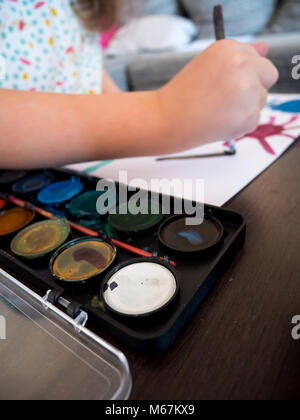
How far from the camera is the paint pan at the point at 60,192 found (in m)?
0.51

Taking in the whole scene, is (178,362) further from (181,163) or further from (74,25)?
(74,25)

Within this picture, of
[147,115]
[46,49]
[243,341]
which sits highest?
[46,49]

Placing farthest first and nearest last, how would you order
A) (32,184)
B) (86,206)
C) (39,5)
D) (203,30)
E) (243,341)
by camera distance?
(203,30)
(39,5)
(32,184)
(86,206)
(243,341)

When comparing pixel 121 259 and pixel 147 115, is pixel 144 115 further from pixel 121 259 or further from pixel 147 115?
pixel 121 259

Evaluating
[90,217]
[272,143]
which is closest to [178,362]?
[90,217]

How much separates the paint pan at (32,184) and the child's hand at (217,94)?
0.27m

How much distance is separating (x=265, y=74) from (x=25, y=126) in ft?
1.21

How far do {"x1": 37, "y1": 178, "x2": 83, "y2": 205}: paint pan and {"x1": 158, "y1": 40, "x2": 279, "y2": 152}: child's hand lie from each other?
20 cm

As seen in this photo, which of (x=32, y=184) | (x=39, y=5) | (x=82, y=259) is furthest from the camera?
(x=39, y=5)

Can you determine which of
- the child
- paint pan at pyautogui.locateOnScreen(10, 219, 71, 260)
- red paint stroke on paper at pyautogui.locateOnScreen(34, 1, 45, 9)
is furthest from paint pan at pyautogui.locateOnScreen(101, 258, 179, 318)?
red paint stroke on paper at pyautogui.locateOnScreen(34, 1, 45, 9)

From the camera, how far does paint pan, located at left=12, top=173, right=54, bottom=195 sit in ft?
1.81

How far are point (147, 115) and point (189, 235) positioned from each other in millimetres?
200

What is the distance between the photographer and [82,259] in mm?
369

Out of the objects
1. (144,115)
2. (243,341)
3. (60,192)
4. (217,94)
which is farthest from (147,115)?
(243,341)
